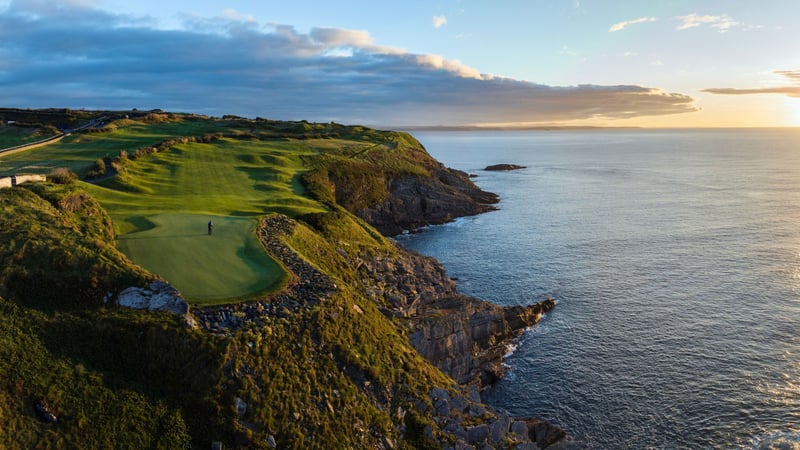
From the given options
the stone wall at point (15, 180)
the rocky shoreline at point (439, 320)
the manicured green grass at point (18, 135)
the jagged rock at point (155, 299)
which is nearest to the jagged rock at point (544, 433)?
the rocky shoreline at point (439, 320)

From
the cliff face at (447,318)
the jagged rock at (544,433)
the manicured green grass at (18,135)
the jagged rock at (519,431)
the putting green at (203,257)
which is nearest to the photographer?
the putting green at (203,257)

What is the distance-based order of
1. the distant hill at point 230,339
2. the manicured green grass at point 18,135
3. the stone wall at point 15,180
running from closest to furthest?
the distant hill at point 230,339, the stone wall at point 15,180, the manicured green grass at point 18,135

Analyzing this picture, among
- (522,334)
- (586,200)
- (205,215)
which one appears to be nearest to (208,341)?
(205,215)

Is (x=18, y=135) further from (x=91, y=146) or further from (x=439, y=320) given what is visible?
(x=439, y=320)

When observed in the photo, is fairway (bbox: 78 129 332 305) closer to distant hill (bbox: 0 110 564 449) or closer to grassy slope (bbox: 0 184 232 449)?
distant hill (bbox: 0 110 564 449)

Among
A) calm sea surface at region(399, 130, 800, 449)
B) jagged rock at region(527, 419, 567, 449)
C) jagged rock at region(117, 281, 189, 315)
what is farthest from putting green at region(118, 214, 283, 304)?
calm sea surface at region(399, 130, 800, 449)

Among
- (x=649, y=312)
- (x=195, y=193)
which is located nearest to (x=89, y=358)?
(x=195, y=193)

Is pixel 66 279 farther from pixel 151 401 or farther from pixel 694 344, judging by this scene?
pixel 694 344

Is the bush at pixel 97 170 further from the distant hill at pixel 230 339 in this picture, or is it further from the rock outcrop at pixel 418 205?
the rock outcrop at pixel 418 205
